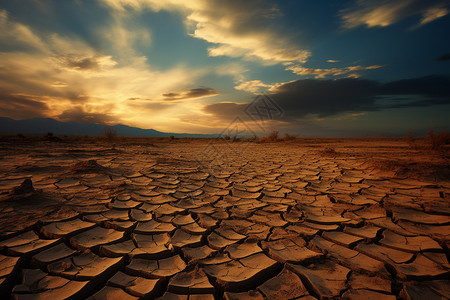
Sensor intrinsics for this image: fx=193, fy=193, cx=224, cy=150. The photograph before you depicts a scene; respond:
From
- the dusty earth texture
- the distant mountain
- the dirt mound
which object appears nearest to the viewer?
the dusty earth texture

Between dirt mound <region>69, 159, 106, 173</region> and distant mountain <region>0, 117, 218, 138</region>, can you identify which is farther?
distant mountain <region>0, 117, 218, 138</region>

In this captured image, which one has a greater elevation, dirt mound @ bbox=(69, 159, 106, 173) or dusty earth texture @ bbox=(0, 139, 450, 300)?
dirt mound @ bbox=(69, 159, 106, 173)

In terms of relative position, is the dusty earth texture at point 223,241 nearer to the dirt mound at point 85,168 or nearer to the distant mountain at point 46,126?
the dirt mound at point 85,168

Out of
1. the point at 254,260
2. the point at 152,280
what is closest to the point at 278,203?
the point at 254,260

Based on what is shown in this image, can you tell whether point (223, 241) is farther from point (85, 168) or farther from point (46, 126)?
point (46, 126)

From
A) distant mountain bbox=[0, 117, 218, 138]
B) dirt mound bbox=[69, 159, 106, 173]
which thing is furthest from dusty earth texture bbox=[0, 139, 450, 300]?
distant mountain bbox=[0, 117, 218, 138]

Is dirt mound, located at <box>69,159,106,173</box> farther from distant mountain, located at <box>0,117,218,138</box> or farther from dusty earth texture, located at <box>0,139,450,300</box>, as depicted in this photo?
distant mountain, located at <box>0,117,218,138</box>

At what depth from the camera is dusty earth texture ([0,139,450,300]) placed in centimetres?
104

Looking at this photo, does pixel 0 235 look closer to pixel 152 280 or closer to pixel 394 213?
pixel 152 280

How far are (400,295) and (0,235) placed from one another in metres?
2.54

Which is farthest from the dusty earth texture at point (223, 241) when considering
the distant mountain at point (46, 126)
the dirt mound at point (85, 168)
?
the distant mountain at point (46, 126)

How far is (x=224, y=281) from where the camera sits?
1079mm

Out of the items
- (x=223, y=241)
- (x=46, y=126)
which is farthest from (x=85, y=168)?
(x=46, y=126)

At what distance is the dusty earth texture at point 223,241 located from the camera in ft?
3.41
